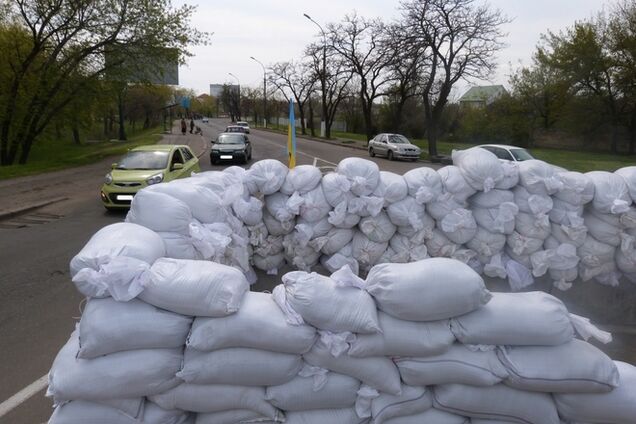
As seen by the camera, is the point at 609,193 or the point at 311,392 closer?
the point at 311,392

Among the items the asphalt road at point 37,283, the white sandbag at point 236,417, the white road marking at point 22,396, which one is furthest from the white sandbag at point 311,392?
the white road marking at point 22,396

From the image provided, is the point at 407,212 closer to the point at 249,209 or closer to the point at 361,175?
the point at 361,175

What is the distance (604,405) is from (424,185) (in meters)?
2.59

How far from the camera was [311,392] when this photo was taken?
2.44m

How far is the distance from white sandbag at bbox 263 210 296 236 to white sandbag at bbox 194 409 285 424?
7.77 ft

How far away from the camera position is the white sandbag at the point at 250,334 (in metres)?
2.34

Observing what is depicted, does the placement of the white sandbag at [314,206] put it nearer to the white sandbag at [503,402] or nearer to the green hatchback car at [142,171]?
the white sandbag at [503,402]

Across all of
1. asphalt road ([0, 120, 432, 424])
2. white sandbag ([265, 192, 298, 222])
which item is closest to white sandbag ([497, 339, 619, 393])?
white sandbag ([265, 192, 298, 222])

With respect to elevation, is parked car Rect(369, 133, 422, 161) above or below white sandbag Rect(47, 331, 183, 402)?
above

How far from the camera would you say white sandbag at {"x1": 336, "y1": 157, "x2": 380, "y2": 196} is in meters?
4.41

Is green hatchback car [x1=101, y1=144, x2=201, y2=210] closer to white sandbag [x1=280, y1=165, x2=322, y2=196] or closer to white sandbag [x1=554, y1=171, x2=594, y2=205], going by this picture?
white sandbag [x1=280, y1=165, x2=322, y2=196]

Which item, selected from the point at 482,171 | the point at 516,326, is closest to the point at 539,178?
the point at 482,171

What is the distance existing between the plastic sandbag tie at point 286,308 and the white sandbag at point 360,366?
18 cm

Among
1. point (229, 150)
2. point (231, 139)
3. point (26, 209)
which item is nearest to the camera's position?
point (26, 209)
